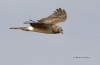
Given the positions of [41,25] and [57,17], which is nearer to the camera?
[41,25]

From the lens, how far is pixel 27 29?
24922 mm

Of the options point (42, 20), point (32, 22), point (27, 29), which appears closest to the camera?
point (32, 22)

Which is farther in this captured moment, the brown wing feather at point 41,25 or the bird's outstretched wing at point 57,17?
→ the bird's outstretched wing at point 57,17

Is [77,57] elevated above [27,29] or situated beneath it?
situated beneath

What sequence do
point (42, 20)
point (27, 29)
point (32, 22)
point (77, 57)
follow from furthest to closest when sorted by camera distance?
point (77, 57) < point (42, 20) < point (27, 29) < point (32, 22)

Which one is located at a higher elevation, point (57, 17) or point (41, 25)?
point (57, 17)

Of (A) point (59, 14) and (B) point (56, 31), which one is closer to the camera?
(B) point (56, 31)

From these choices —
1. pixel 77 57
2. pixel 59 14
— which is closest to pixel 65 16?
pixel 59 14

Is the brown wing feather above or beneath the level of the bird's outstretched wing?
beneath

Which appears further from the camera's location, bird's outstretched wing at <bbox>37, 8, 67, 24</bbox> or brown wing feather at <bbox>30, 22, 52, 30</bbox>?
bird's outstretched wing at <bbox>37, 8, 67, 24</bbox>

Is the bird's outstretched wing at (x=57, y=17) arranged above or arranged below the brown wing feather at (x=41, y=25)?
above

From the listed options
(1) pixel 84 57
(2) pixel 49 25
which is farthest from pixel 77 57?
(2) pixel 49 25

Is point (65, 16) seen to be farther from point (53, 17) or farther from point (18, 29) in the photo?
point (18, 29)

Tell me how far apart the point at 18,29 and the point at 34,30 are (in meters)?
1.07
